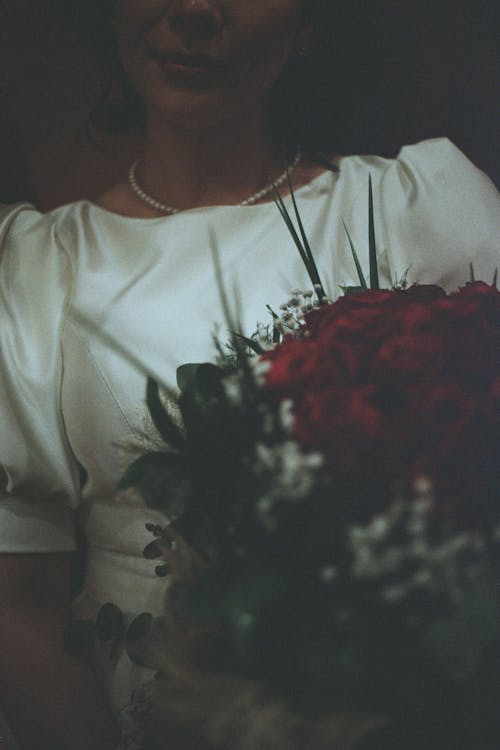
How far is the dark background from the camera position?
3.10 ft

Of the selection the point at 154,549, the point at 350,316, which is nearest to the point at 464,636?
the point at 350,316

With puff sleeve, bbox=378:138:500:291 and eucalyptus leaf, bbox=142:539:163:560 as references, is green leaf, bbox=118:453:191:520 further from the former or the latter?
puff sleeve, bbox=378:138:500:291

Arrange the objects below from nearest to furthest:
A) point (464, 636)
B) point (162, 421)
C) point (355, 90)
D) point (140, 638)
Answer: point (464, 636), point (162, 421), point (140, 638), point (355, 90)

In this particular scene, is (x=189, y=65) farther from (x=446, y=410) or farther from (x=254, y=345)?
(x=446, y=410)

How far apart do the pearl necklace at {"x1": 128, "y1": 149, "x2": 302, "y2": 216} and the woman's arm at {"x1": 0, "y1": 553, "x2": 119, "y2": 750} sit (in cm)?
41

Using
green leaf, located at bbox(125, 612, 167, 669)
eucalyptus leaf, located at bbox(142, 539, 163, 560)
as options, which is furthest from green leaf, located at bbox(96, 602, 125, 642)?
eucalyptus leaf, located at bbox(142, 539, 163, 560)

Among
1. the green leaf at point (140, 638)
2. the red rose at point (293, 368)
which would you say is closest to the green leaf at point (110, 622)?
the green leaf at point (140, 638)

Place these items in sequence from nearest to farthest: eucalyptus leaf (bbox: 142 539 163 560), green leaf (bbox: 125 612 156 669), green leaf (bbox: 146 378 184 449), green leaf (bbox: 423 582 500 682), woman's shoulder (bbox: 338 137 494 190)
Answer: green leaf (bbox: 423 582 500 682), green leaf (bbox: 146 378 184 449), eucalyptus leaf (bbox: 142 539 163 560), green leaf (bbox: 125 612 156 669), woman's shoulder (bbox: 338 137 494 190)

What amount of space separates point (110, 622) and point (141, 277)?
1.18 feet

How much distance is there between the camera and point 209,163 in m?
0.91

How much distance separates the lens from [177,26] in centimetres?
80

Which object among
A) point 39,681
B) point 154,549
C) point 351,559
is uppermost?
point 351,559

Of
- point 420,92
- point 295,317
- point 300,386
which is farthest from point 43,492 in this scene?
point 420,92

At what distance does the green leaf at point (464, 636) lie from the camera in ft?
1.28
